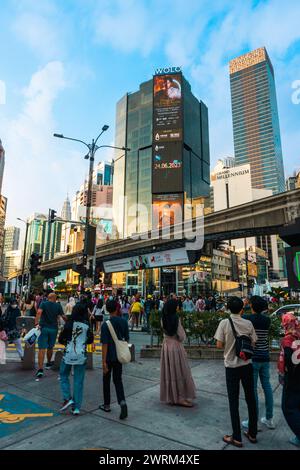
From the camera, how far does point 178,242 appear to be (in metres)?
32.8

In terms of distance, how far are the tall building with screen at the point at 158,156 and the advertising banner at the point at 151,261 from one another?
70.1 m

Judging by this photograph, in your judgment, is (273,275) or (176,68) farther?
(273,275)

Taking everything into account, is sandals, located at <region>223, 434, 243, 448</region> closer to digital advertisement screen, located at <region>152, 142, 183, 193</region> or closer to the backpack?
the backpack

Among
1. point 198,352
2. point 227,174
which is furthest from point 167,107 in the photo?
point 198,352

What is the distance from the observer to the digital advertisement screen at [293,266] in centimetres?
771

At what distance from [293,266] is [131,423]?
223 inches

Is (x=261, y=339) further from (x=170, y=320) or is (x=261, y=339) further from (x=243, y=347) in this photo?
(x=170, y=320)

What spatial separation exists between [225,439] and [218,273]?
4088 inches

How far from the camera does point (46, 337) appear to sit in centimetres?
720

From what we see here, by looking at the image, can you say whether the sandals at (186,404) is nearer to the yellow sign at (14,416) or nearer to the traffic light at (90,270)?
the yellow sign at (14,416)

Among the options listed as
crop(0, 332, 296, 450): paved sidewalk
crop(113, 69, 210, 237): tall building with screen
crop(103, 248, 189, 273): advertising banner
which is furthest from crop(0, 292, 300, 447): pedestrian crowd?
crop(113, 69, 210, 237): tall building with screen

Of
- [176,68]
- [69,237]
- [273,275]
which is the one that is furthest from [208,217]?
[69,237]

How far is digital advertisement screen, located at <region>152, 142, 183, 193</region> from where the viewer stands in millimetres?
113562

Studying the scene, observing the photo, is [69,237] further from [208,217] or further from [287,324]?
[287,324]
